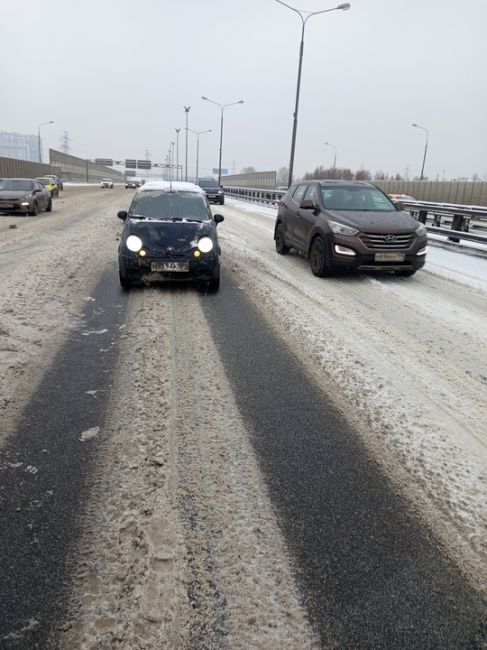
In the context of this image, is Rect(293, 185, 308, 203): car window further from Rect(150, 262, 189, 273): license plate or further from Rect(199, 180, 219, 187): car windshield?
Rect(199, 180, 219, 187): car windshield

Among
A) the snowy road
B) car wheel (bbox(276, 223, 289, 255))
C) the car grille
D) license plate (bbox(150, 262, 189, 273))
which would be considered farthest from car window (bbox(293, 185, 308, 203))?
the snowy road

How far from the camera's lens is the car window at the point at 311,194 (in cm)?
887

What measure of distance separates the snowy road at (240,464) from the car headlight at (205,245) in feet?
2.88

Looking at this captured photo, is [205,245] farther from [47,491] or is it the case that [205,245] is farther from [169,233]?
[47,491]

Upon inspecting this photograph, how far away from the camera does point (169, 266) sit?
254 inches

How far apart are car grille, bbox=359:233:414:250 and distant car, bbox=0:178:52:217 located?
49.7 ft

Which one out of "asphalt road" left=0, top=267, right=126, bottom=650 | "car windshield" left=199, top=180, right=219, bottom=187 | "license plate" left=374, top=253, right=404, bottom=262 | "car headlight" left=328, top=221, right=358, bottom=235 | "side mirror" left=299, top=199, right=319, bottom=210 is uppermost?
"car windshield" left=199, top=180, right=219, bottom=187

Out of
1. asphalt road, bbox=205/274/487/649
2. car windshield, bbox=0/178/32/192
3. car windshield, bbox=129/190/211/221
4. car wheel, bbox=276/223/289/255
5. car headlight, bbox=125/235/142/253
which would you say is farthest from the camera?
car windshield, bbox=0/178/32/192

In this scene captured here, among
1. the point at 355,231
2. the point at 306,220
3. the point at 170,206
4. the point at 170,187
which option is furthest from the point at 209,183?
the point at 355,231

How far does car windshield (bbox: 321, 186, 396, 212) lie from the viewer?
8469 millimetres

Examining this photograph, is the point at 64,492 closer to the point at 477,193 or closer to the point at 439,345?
the point at 439,345

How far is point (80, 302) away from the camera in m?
5.93

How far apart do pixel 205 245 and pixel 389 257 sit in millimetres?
3234

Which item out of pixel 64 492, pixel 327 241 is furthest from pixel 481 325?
pixel 64 492
